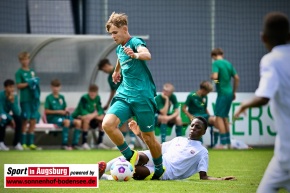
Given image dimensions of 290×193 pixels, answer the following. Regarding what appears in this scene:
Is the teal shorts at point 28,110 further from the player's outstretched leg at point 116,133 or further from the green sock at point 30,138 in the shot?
the player's outstretched leg at point 116,133

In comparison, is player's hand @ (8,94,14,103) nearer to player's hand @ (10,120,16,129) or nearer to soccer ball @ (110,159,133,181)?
player's hand @ (10,120,16,129)

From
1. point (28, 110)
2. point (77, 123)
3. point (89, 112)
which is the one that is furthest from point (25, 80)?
point (89, 112)

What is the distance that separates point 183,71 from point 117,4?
2.67 m

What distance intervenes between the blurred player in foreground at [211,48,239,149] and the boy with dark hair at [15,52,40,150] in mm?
4173

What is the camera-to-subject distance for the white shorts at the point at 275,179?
5.55m

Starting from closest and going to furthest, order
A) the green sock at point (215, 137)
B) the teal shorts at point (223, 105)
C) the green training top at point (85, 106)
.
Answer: the teal shorts at point (223, 105) → the green training top at point (85, 106) → the green sock at point (215, 137)

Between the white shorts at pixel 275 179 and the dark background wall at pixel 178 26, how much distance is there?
1672 cm

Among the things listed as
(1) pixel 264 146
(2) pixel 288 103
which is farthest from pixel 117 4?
(2) pixel 288 103

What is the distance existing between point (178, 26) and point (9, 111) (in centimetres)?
671

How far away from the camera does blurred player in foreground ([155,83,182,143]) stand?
61.0 feet

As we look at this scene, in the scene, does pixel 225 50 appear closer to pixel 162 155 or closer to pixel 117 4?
pixel 117 4

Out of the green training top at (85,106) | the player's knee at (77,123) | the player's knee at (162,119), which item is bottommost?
the player's knee at (77,123)

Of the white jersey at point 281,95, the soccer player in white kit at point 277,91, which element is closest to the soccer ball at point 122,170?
the soccer player in white kit at point 277,91

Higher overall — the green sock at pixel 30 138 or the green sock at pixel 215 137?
the green sock at pixel 30 138
